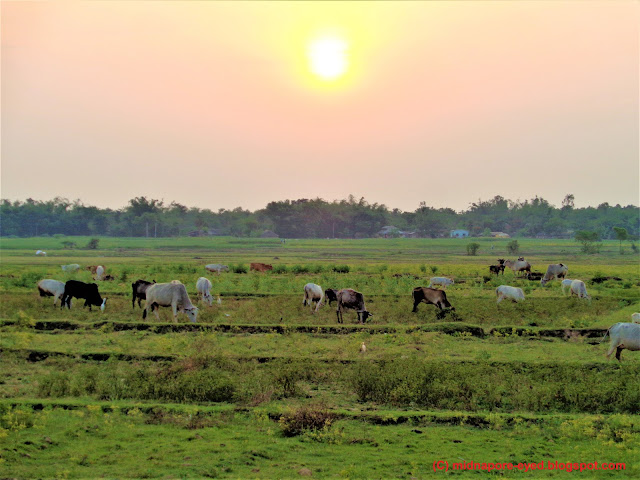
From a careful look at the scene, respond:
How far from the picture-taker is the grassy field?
28.3ft

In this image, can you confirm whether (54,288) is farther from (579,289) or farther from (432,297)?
(579,289)

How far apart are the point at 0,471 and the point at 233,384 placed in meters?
4.48

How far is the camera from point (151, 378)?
40.0ft

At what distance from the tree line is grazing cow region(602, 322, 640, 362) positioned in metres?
118

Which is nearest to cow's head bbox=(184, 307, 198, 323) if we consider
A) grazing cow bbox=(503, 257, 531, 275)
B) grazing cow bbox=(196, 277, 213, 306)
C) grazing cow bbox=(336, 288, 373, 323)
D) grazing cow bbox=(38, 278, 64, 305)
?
grazing cow bbox=(196, 277, 213, 306)

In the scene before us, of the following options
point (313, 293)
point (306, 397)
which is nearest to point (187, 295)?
point (313, 293)

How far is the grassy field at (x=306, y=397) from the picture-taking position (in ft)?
28.3

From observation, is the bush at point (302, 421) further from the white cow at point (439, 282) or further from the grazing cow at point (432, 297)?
the white cow at point (439, 282)

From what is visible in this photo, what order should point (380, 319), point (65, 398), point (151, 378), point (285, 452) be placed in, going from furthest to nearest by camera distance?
point (380, 319), point (151, 378), point (65, 398), point (285, 452)

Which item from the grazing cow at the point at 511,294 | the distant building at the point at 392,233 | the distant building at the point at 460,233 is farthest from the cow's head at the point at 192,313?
the distant building at the point at 460,233

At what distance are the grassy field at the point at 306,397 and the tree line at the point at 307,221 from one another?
11612 centimetres

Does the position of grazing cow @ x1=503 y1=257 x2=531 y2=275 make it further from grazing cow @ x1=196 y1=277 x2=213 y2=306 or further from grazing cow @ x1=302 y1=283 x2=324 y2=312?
grazing cow @ x1=196 y1=277 x2=213 y2=306

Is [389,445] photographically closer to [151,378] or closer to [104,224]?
[151,378]

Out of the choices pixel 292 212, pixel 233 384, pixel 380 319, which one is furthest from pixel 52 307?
pixel 292 212
